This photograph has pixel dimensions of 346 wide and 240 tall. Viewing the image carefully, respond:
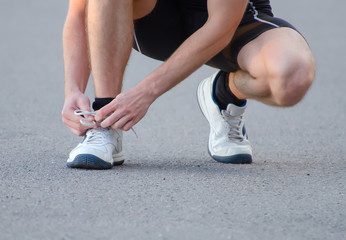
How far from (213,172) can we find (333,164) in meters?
0.63

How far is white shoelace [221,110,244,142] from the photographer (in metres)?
3.34

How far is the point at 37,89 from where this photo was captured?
5.39 m

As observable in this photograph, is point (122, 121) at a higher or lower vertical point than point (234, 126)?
higher

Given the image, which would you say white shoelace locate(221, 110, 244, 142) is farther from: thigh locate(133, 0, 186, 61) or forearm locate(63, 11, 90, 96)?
forearm locate(63, 11, 90, 96)

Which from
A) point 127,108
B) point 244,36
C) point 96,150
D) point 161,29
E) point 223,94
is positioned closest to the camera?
point 127,108

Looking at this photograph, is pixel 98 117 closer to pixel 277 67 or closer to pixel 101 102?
pixel 101 102

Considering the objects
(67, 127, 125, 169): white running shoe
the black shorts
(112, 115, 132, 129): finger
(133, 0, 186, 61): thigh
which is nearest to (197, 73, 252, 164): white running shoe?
the black shorts

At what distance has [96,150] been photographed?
291 centimetres

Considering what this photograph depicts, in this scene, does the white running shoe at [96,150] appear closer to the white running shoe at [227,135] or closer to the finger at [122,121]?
the finger at [122,121]

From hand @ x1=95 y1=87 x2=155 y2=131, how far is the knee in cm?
55

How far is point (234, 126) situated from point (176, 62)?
660 millimetres

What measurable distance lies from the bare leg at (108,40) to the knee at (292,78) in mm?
674

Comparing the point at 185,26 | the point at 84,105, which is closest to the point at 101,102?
the point at 84,105

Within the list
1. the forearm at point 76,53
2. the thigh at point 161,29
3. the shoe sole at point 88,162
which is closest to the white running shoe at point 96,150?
the shoe sole at point 88,162
